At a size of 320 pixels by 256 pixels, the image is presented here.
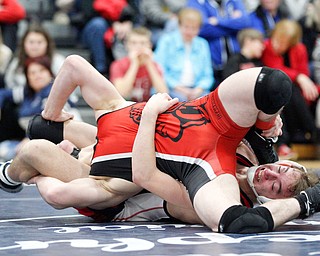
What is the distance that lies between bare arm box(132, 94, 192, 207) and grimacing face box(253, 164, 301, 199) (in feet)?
1.11

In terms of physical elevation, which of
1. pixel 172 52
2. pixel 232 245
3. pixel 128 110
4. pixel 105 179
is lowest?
pixel 232 245

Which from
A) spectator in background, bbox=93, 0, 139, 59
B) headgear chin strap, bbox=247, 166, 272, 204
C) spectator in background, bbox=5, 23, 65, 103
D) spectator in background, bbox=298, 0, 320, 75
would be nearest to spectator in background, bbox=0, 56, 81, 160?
spectator in background, bbox=5, 23, 65, 103

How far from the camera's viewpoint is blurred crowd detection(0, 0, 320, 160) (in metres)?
7.77

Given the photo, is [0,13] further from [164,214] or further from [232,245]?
[232,245]

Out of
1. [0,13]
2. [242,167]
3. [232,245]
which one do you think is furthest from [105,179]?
[0,13]

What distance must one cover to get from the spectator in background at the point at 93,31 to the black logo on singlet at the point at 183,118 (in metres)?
4.58

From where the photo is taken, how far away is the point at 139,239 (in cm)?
351

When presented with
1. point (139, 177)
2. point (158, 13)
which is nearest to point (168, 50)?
point (158, 13)

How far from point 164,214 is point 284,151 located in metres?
3.80

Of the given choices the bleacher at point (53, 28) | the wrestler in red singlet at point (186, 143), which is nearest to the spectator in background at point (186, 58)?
the bleacher at point (53, 28)

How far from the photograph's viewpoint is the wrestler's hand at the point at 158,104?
3.97 m

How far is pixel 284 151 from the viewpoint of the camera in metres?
7.83

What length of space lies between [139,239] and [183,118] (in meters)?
0.70

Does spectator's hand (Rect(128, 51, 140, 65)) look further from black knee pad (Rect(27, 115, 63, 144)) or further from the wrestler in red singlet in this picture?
the wrestler in red singlet
